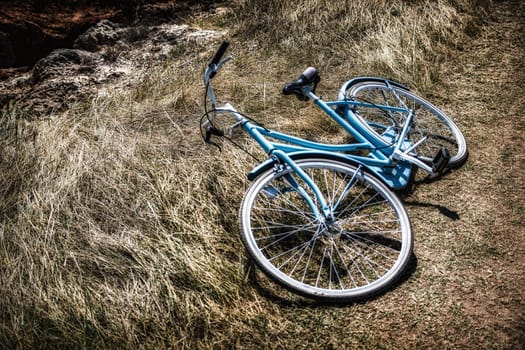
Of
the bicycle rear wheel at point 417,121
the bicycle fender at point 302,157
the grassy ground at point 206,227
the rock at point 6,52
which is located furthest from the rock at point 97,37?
the bicycle fender at point 302,157

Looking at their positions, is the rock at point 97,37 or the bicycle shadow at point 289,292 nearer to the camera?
the bicycle shadow at point 289,292

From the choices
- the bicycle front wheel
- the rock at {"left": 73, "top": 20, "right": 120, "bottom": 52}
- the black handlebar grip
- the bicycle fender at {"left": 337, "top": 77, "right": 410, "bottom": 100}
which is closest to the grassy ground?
the bicycle front wheel

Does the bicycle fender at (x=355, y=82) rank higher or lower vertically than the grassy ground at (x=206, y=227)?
higher

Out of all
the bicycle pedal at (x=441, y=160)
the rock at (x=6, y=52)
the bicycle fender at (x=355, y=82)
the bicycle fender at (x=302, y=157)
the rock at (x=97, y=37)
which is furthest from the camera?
the rock at (x=97, y=37)

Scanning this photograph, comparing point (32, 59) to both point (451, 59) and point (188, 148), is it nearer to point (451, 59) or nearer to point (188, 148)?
point (188, 148)

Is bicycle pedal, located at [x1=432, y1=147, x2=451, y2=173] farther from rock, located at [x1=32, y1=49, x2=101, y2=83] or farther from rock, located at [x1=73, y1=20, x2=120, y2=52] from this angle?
rock, located at [x1=73, y1=20, x2=120, y2=52]

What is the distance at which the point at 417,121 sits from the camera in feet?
12.3

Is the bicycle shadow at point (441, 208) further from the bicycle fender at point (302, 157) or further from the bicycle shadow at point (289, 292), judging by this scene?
the bicycle fender at point (302, 157)

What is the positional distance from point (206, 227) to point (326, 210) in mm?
828

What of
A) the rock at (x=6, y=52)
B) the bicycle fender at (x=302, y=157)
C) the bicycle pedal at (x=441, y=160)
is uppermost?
the bicycle fender at (x=302, y=157)

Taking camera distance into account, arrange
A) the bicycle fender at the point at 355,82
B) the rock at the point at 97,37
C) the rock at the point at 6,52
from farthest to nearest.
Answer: the rock at the point at 97,37 → the rock at the point at 6,52 → the bicycle fender at the point at 355,82

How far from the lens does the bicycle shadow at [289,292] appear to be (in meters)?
2.41

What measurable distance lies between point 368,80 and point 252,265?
6.28 feet

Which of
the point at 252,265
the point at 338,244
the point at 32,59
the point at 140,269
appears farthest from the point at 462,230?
the point at 32,59
